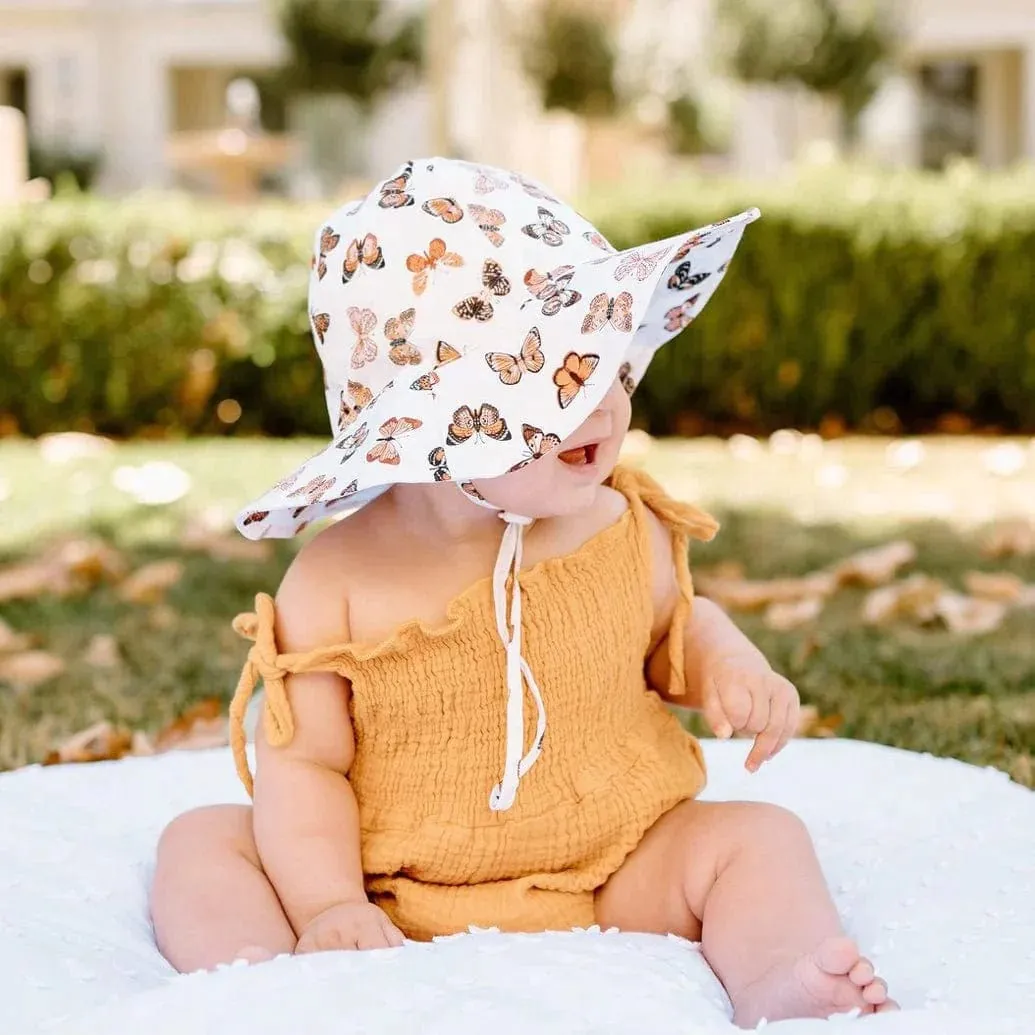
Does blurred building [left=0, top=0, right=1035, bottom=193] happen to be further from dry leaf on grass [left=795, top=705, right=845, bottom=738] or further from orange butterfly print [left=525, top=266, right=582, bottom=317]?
orange butterfly print [left=525, top=266, right=582, bottom=317]

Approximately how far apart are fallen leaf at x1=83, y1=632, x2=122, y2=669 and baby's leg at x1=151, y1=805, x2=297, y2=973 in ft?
5.12

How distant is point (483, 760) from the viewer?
72.0 inches

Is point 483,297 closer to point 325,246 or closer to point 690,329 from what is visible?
point 325,246

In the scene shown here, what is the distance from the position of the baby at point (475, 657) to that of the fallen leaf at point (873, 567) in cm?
213

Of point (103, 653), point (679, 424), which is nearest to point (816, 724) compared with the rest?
point (103, 653)

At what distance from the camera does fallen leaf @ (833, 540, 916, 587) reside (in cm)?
401

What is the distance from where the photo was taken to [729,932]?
165 centimetres

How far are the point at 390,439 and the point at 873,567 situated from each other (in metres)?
2.63

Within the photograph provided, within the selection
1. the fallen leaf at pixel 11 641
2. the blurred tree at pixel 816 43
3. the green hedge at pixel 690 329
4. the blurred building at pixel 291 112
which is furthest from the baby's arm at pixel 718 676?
the blurred tree at pixel 816 43

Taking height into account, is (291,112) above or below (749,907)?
above

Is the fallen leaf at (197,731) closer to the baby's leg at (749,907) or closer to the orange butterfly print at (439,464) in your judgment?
the baby's leg at (749,907)

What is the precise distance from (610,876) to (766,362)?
5.39m

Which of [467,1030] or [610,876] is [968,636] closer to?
[610,876]

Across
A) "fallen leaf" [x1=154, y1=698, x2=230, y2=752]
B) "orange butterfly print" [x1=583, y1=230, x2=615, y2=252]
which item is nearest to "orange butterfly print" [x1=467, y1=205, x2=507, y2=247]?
"orange butterfly print" [x1=583, y1=230, x2=615, y2=252]
